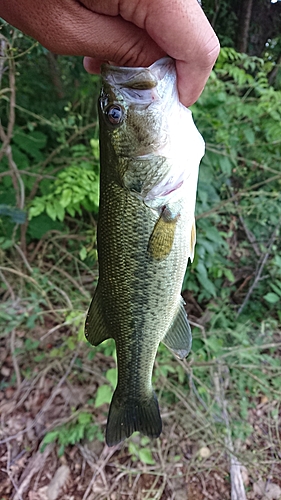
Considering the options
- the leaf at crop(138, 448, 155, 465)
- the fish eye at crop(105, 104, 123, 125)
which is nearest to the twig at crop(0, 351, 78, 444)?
the leaf at crop(138, 448, 155, 465)

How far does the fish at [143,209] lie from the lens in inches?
41.9

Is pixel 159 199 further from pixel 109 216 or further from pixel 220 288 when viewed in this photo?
pixel 220 288

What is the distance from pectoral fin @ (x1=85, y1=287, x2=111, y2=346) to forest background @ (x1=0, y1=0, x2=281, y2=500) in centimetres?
103

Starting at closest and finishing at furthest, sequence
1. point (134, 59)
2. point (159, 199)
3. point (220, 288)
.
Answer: point (134, 59) → point (159, 199) → point (220, 288)

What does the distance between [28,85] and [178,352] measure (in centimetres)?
337

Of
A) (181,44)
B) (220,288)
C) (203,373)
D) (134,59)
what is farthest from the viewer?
(220,288)

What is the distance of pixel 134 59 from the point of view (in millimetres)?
1048

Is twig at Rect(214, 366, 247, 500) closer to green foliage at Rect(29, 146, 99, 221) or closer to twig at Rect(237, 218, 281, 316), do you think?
twig at Rect(237, 218, 281, 316)

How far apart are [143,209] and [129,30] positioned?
20.1 inches

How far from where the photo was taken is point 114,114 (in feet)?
3.56

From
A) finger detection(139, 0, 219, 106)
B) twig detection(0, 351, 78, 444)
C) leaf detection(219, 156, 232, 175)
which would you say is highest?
finger detection(139, 0, 219, 106)

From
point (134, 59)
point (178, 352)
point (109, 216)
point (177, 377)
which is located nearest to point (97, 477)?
point (177, 377)

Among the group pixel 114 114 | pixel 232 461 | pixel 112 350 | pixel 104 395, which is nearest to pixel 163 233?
pixel 114 114

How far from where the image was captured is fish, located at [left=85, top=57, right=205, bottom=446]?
1.06 metres
